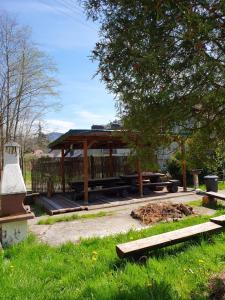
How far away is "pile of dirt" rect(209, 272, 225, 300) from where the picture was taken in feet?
13.3

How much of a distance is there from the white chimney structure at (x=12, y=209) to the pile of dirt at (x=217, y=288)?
3953 millimetres

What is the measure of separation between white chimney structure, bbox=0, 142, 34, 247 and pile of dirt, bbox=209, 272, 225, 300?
13.0 ft

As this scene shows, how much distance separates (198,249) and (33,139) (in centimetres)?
2420

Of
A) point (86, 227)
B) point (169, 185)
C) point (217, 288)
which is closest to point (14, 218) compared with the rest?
point (86, 227)

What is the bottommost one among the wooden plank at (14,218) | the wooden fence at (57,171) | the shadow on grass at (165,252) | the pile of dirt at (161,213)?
the shadow on grass at (165,252)

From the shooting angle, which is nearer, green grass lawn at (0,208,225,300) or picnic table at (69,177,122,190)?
green grass lawn at (0,208,225,300)

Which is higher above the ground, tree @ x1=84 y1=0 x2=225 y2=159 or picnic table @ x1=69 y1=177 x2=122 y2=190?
tree @ x1=84 y1=0 x2=225 y2=159

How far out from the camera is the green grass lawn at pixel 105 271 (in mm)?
4180

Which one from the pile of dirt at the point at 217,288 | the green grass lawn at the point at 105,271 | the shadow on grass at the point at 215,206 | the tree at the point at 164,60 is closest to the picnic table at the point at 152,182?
the shadow on grass at the point at 215,206

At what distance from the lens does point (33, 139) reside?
2839 cm

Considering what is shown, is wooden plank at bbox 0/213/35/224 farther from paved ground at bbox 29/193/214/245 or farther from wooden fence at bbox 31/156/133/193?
wooden fence at bbox 31/156/133/193

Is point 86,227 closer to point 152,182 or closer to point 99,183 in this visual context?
point 99,183

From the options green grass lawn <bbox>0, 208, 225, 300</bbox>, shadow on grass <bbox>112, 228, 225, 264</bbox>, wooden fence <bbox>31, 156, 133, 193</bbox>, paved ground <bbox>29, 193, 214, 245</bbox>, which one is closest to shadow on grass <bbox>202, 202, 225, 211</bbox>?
paved ground <bbox>29, 193, 214, 245</bbox>

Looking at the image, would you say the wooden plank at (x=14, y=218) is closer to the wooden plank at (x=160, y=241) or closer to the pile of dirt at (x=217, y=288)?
the wooden plank at (x=160, y=241)
